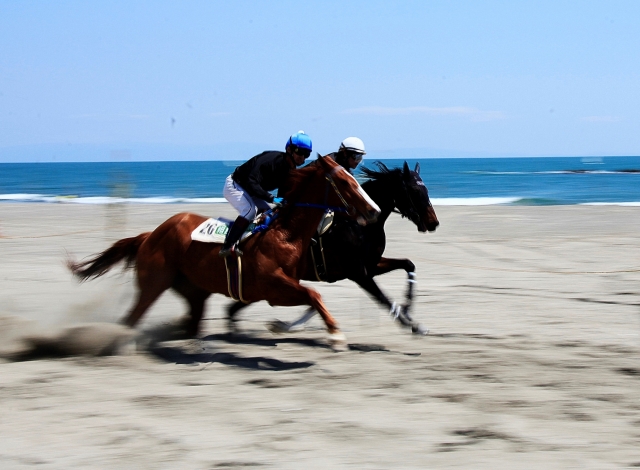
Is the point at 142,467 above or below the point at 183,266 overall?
below

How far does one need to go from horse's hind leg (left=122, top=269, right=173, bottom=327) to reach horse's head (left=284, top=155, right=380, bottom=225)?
A: 1464 mm

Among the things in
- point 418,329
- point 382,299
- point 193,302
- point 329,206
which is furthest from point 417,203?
point 193,302

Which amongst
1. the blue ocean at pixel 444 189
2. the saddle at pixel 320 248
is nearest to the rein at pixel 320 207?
the saddle at pixel 320 248

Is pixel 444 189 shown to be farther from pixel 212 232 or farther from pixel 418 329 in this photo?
pixel 212 232

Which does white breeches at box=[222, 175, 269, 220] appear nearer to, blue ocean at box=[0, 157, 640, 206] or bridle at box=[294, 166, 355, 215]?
bridle at box=[294, 166, 355, 215]

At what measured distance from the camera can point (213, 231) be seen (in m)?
7.37

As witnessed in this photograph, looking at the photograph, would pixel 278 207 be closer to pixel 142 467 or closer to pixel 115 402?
pixel 115 402

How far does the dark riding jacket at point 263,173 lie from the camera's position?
7.06m

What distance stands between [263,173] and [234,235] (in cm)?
65

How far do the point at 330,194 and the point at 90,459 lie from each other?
135 inches

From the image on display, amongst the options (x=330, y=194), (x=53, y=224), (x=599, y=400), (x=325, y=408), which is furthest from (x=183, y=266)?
(x=53, y=224)

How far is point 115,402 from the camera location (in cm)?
558

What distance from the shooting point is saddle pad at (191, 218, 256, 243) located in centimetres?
726

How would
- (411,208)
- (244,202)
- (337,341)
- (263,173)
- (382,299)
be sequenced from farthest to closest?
(411,208), (382,299), (244,202), (263,173), (337,341)
